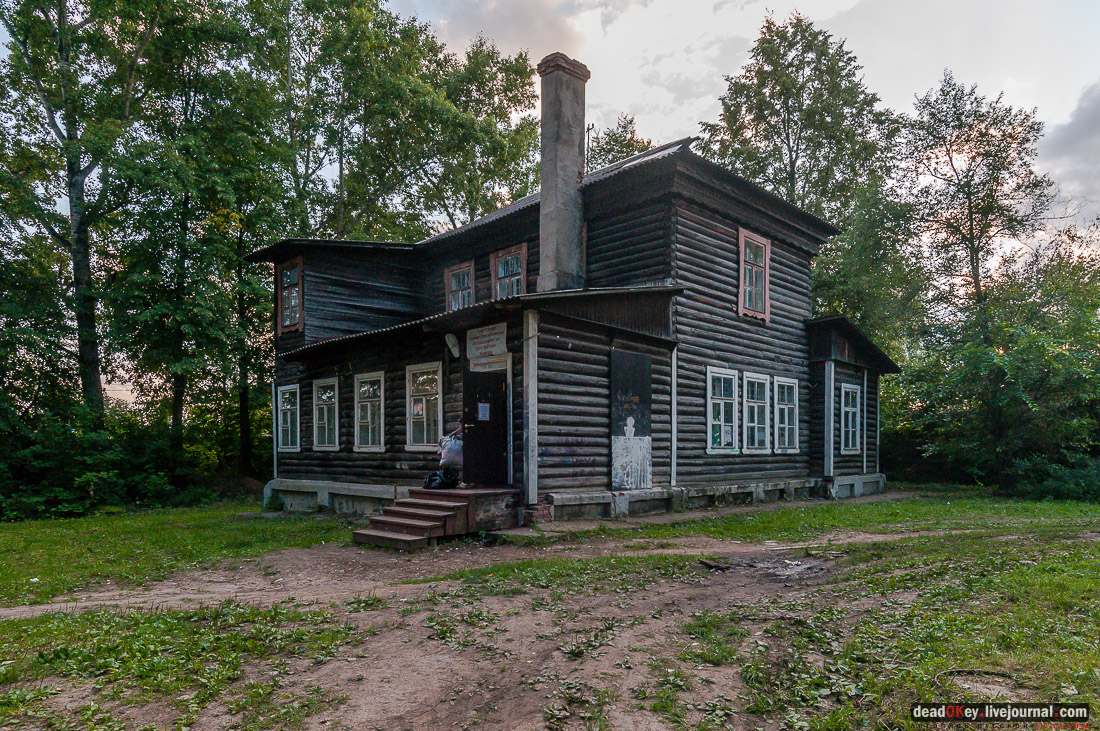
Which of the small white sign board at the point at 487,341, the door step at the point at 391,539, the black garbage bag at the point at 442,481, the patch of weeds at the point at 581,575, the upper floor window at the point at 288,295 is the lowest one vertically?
the door step at the point at 391,539

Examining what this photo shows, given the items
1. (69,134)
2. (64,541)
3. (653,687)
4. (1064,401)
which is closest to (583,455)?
(653,687)

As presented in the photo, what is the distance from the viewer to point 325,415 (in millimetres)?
Result: 16891

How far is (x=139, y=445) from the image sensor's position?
70.5 feet

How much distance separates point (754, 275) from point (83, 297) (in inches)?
827

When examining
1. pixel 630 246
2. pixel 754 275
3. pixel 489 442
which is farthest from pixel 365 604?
pixel 754 275

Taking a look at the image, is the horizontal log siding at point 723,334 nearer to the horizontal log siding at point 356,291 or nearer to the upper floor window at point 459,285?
the upper floor window at point 459,285

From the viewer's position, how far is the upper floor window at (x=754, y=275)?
16.1 meters

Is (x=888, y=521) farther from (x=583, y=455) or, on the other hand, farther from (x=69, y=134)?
(x=69, y=134)

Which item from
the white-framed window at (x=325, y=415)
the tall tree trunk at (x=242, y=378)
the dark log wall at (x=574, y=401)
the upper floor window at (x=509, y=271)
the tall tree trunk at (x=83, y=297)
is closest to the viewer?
the dark log wall at (x=574, y=401)

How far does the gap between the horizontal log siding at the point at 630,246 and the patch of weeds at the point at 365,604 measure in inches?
376

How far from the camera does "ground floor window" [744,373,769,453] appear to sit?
16047 mm

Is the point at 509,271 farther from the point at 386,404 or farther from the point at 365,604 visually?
the point at 365,604

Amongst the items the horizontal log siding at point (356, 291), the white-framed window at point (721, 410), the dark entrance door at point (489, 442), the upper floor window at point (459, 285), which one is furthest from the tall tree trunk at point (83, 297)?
the white-framed window at point (721, 410)

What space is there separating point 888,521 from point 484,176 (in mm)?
23735
